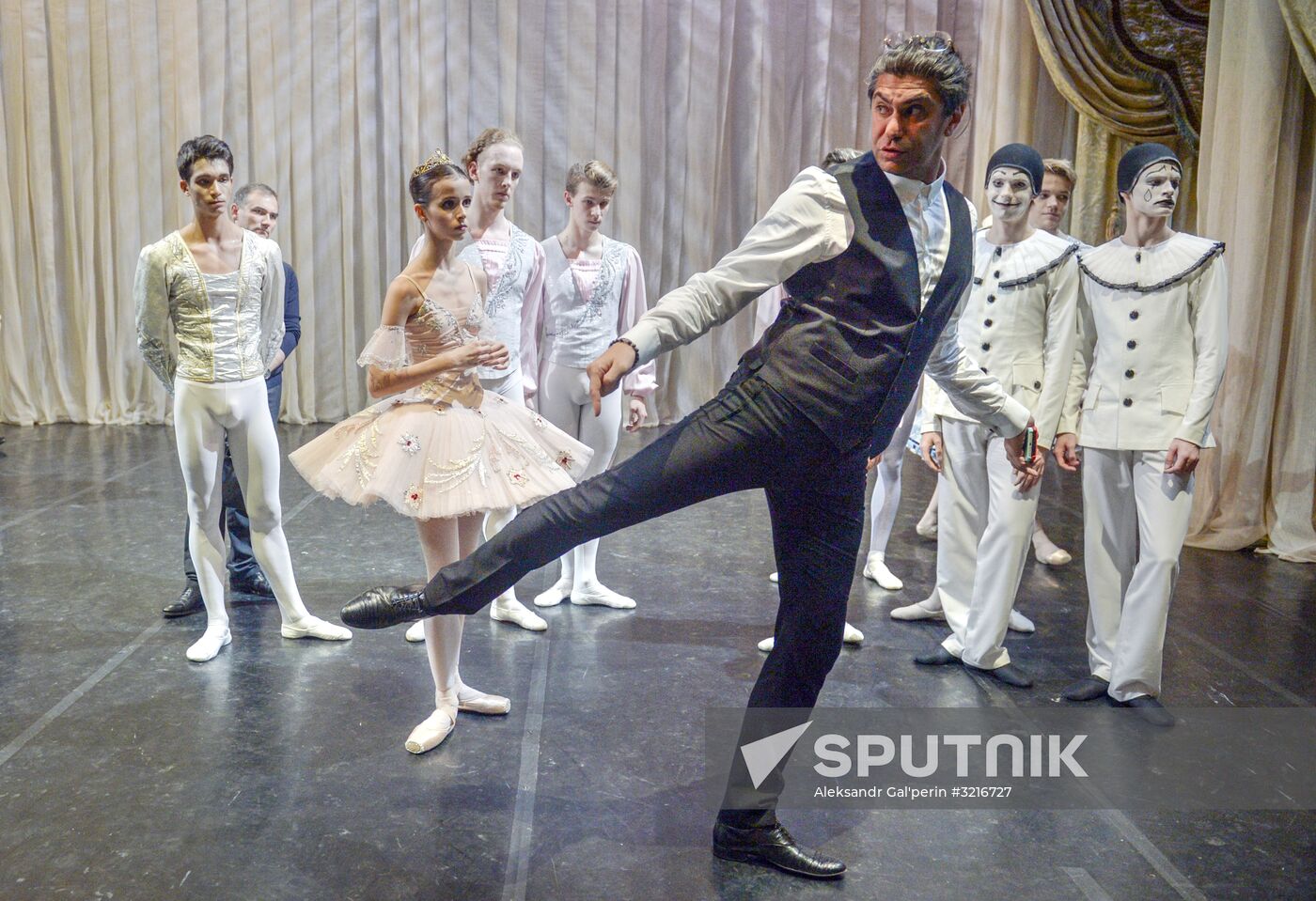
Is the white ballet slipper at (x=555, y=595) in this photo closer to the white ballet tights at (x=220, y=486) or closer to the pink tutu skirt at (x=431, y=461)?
the white ballet tights at (x=220, y=486)

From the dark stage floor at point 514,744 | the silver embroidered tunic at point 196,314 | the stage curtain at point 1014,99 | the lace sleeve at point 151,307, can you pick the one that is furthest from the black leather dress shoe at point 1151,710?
the stage curtain at point 1014,99

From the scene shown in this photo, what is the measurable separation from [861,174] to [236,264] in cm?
216

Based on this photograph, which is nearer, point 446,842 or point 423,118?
point 446,842

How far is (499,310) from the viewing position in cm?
359

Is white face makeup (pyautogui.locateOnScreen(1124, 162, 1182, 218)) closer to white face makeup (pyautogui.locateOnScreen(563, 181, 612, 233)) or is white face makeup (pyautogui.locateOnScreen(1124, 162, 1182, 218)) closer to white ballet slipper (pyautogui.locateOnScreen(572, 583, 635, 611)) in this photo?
white face makeup (pyautogui.locateOnScreen(563, 181, 612, 233))

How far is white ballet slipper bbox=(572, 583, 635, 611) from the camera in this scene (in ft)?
12.9

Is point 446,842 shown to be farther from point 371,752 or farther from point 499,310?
point 499,310

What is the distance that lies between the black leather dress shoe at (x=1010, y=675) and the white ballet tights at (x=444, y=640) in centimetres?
147

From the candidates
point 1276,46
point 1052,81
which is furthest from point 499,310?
point 1052,81

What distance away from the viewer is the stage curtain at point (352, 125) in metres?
7.61

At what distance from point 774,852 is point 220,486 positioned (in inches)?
84.3

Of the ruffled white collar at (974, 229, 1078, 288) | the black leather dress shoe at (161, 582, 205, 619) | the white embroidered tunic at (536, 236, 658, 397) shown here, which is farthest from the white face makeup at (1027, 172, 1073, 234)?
the black leather dress shoe at (161, 582, 205, 619)

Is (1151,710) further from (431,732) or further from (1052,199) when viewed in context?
(431,732)

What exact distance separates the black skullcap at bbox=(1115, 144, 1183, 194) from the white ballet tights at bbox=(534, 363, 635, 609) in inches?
67.9
